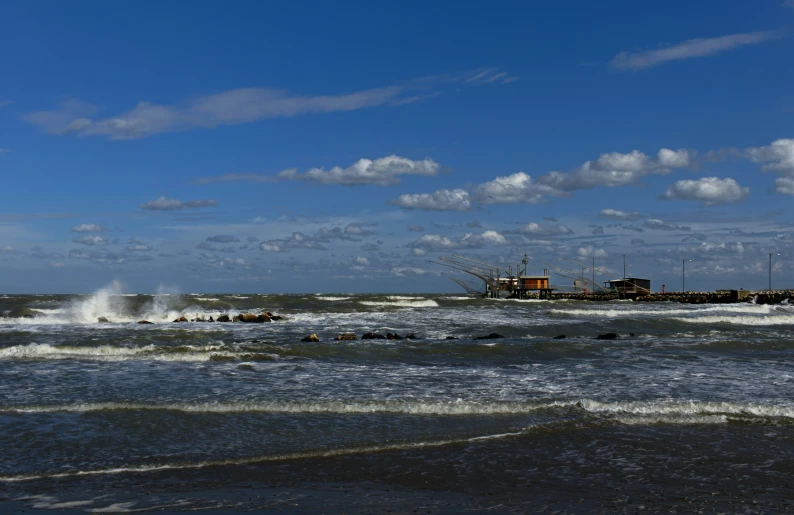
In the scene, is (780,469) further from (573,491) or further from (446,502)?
(446,502)

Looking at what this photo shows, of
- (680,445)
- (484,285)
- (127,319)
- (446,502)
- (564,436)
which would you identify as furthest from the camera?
(484,285)

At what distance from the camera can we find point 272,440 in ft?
34.4

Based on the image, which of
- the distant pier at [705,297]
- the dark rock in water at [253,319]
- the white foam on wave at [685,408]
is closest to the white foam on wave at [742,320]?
the dark rock in water at [253,319]

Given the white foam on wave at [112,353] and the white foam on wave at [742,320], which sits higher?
the white foam on wave at [742,320]

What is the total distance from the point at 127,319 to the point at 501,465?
143ft

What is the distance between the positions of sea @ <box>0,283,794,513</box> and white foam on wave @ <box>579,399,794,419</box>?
0.06 meters

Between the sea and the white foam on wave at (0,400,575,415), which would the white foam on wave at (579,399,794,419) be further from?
the white foam on wave at (0,400,575,415)

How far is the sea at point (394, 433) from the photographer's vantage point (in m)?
7.62

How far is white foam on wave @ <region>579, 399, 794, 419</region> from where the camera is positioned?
12.3 meters

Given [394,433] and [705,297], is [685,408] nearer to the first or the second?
[394,433]

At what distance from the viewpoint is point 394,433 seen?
1095cm

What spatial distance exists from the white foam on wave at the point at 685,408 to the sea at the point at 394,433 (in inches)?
2.5

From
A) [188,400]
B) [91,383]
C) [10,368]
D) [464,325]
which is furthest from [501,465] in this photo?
[464,325]

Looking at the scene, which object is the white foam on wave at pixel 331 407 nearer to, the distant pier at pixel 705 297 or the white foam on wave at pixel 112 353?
the white foam on wave at pixel 112 353
